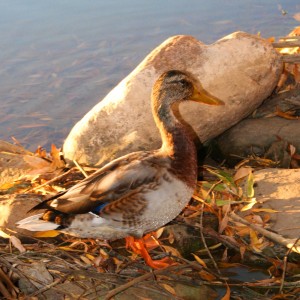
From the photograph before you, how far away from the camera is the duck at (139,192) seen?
346 cm

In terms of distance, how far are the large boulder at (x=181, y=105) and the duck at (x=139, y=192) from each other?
1083 millimetres

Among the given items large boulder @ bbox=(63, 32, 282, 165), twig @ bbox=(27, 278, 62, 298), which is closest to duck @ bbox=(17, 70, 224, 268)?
twig @ bbox=(27, 278, 62, 298)

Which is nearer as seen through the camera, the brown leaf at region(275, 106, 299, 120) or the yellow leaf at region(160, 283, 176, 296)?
the yellow leaf at region(160, 283, 176, 296)

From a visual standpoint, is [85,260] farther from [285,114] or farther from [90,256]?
[285,114]

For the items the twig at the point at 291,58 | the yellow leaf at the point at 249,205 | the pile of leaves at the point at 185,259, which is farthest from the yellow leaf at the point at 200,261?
the twig at the point at 291,58

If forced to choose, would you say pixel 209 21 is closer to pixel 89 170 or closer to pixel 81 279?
pixel 89 170

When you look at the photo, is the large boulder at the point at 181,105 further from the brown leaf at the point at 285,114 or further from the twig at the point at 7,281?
the twig at the point at 7,281

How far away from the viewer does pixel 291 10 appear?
9.16 m

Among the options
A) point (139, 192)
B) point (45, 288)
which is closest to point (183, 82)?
point (139, 192)

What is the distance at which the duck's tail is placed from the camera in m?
3.60

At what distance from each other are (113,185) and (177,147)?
0.47 m

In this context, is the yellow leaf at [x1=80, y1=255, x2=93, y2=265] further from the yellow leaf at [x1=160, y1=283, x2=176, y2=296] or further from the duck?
the yellow leaf at [x1=160, y1=283, x2=176, y2=296]

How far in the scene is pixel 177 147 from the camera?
3592 millimetres

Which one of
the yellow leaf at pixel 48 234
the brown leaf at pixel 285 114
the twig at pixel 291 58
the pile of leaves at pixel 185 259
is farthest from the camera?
the twig at pixel 291 58
